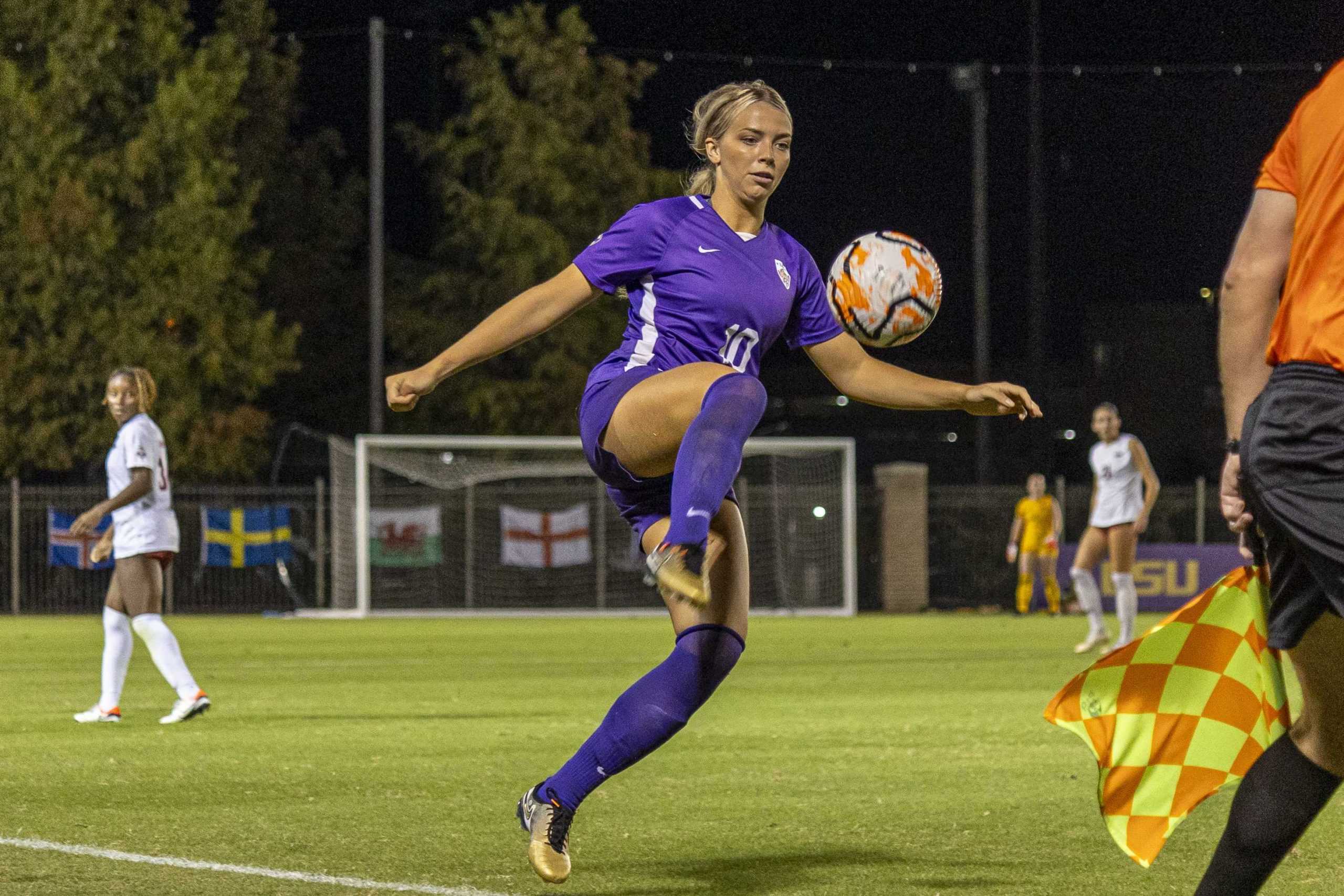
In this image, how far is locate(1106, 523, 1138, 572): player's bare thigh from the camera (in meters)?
16.0

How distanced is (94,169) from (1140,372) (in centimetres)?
3628

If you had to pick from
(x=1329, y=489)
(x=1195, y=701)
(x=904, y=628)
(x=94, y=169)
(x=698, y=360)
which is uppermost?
(x=94, y=169)

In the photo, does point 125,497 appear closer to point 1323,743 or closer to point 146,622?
point 146,622

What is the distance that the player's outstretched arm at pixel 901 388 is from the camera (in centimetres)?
480

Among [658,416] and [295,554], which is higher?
[658,416]

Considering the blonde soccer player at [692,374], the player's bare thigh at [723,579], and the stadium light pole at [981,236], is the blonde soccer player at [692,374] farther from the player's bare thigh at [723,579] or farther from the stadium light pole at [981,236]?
the stadium light pole at [981,236]

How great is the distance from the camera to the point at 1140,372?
57344mm

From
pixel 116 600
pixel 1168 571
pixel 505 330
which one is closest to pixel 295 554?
pixel 1168 571

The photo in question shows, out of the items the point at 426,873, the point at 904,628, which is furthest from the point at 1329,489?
the point at 904,628

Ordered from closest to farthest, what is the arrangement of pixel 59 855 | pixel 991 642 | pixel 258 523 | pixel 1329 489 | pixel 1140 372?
pixel 1329 489
pixel 59 855
pixel 991 642
pixel 258 523
pixel 1140 372

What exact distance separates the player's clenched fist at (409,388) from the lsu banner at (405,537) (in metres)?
22.7

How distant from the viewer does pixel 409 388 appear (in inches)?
189

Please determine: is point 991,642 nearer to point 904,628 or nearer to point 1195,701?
point 904,628

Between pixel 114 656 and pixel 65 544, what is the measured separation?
19097mm
